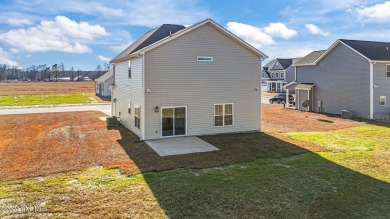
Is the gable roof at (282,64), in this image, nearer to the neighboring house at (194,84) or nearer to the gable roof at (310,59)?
the gable roof at (310,59)

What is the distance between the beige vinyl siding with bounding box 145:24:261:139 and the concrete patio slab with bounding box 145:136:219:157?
90cm

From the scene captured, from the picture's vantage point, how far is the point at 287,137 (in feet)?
57.5

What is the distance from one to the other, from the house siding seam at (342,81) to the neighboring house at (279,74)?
33567mm

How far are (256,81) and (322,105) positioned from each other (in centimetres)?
1372

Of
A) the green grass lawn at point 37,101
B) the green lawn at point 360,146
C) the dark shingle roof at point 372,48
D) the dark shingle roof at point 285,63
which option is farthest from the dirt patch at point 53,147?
the dark shingle roof at point 285,63

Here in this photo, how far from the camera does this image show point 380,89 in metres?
25.0

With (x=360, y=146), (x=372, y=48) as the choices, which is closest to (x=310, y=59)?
(x=372, y=48)

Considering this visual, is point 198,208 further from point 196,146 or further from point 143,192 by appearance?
point 196,146

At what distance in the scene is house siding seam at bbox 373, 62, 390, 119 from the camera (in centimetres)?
2479

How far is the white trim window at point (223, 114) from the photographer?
18.4 m

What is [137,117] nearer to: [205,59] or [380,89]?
[205,59]

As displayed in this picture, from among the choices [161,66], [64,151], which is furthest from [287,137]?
[64,151]

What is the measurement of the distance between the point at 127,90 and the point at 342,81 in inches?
775

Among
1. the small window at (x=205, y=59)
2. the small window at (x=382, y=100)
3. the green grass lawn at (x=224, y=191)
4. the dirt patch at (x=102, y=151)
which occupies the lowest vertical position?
the green grass lawn at (x=224, y=191)
